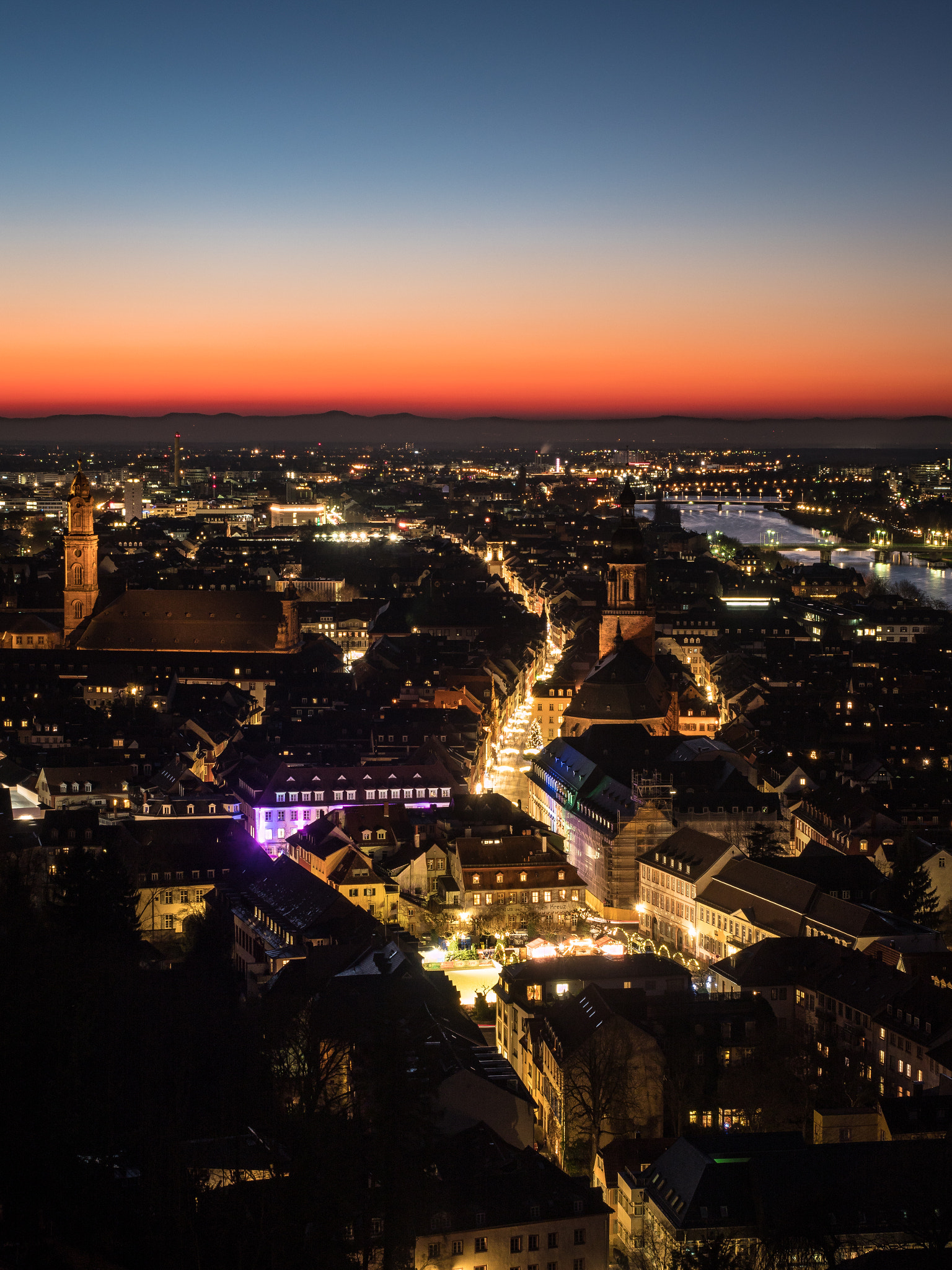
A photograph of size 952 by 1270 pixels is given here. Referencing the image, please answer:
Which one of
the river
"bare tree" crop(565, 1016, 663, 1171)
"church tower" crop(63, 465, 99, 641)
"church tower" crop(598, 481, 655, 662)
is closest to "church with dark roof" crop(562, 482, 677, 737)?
"church tower" crop(598, 481, 655, 662)

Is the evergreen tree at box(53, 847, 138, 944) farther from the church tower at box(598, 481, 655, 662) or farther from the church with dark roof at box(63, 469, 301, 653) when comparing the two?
the church with dark roof at box(63, 469, 301, 653)

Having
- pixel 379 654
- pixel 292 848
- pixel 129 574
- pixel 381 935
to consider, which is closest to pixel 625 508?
pixel 379 654

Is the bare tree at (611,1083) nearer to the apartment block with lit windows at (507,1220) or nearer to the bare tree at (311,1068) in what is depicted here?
the apartment block with lit windows at (507,1220)

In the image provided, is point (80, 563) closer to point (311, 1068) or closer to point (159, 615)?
point (159, 615)

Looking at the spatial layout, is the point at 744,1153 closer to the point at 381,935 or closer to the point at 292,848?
the point at 381,935

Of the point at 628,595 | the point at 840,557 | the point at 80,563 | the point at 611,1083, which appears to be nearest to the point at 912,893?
the point at 611,1083

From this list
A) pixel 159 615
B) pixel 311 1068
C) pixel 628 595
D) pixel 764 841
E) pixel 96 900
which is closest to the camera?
pixel 311 1068
